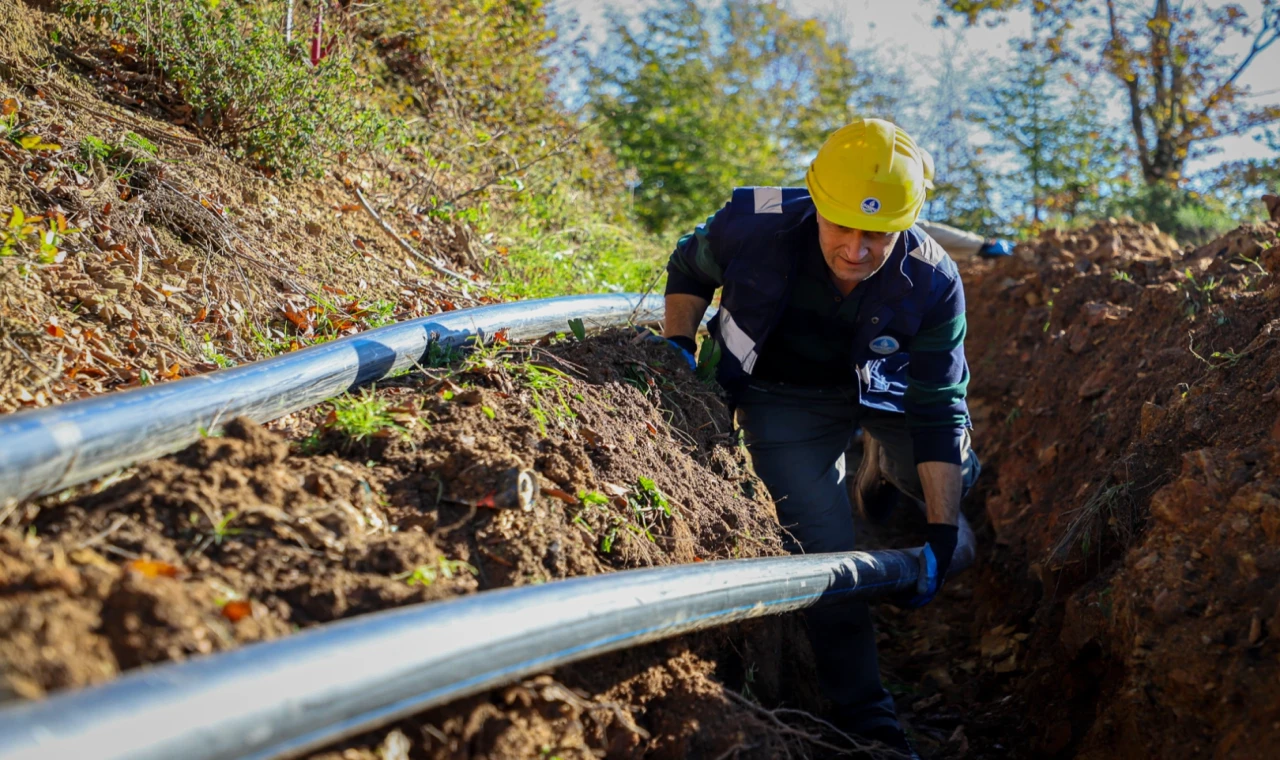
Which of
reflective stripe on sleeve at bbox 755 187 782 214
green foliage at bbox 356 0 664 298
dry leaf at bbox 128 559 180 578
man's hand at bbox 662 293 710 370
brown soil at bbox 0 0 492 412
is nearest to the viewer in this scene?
dry leaf at bbox 128 559 180 578

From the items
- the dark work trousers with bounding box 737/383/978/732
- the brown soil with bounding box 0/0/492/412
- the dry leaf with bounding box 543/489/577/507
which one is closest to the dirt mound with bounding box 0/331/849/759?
the dry leaf with bounding box 543/489/577/507

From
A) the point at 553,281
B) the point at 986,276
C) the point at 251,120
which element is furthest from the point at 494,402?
the point at 986,276

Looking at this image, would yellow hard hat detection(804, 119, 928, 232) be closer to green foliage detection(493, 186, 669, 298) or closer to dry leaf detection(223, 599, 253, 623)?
green foliage detection(493, 186, 669, 298)

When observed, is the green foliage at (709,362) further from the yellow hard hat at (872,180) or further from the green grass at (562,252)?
the green grass at (562,252)

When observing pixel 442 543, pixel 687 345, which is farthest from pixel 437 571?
pixel 687 345

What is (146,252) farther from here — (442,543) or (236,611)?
(236,611)

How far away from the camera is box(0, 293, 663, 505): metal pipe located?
5.68 ft

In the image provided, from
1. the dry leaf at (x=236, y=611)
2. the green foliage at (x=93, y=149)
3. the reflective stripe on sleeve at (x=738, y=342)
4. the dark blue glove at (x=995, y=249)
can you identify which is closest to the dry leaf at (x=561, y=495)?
the dry leaf at (x=236, y=611)

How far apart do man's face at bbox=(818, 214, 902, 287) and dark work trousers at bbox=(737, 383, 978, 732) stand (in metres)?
0.68

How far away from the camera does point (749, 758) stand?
→ 7.64 feet

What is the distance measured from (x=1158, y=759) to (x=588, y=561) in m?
1.69

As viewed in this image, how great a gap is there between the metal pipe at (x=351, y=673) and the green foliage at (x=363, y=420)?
2.58 ft

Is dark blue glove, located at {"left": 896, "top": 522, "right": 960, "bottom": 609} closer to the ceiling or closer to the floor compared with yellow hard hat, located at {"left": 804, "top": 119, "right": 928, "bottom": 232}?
closer to the floor

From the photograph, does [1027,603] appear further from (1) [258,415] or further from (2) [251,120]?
(2) [251,120]
